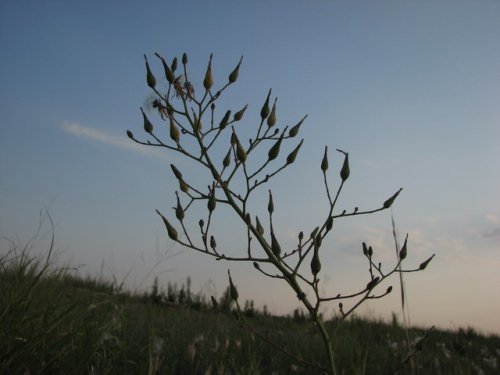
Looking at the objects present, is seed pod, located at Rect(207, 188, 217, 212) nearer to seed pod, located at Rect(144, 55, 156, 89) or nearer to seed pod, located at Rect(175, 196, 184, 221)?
seed pod, located at Rect(175, 196, 184, 221)

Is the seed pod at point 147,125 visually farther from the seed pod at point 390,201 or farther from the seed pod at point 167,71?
the seed pod at point 390,201

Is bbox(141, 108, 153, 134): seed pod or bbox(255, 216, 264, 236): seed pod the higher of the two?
bbox(141, 108, 153, 134): seed pod

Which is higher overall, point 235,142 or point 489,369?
point 235,142

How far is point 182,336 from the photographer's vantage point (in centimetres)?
552

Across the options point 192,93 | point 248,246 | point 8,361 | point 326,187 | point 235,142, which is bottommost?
point 8,361

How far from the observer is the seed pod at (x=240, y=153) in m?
2.10

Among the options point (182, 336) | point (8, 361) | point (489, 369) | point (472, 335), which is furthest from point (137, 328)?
point (472, 335)

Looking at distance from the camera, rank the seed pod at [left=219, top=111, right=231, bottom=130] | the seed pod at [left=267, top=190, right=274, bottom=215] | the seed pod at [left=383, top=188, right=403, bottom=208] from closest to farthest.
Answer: the seed pod at [left=383, top=188, right=403, bottom=208] < the seed pod at [left=267, top=190, right=274, bottom=215] < the seed pod at [left=219, top=111, right=231, bottom=130]

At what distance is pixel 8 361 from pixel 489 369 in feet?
20.6

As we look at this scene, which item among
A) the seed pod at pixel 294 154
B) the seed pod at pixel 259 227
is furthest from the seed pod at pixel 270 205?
the seed pod at pixel 294 154

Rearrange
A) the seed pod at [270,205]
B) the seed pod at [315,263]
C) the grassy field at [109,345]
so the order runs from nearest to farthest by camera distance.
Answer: the seed pod at [315,263]
the seed pod at [270,205]
the grassy field at [109,345]

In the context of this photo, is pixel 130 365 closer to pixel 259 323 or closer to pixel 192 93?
pixel 192 93

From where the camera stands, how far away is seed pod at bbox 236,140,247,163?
6.90 ft

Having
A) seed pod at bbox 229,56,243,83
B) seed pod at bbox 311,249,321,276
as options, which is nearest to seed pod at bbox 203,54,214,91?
seed pod at bbox 229,56,243,83
